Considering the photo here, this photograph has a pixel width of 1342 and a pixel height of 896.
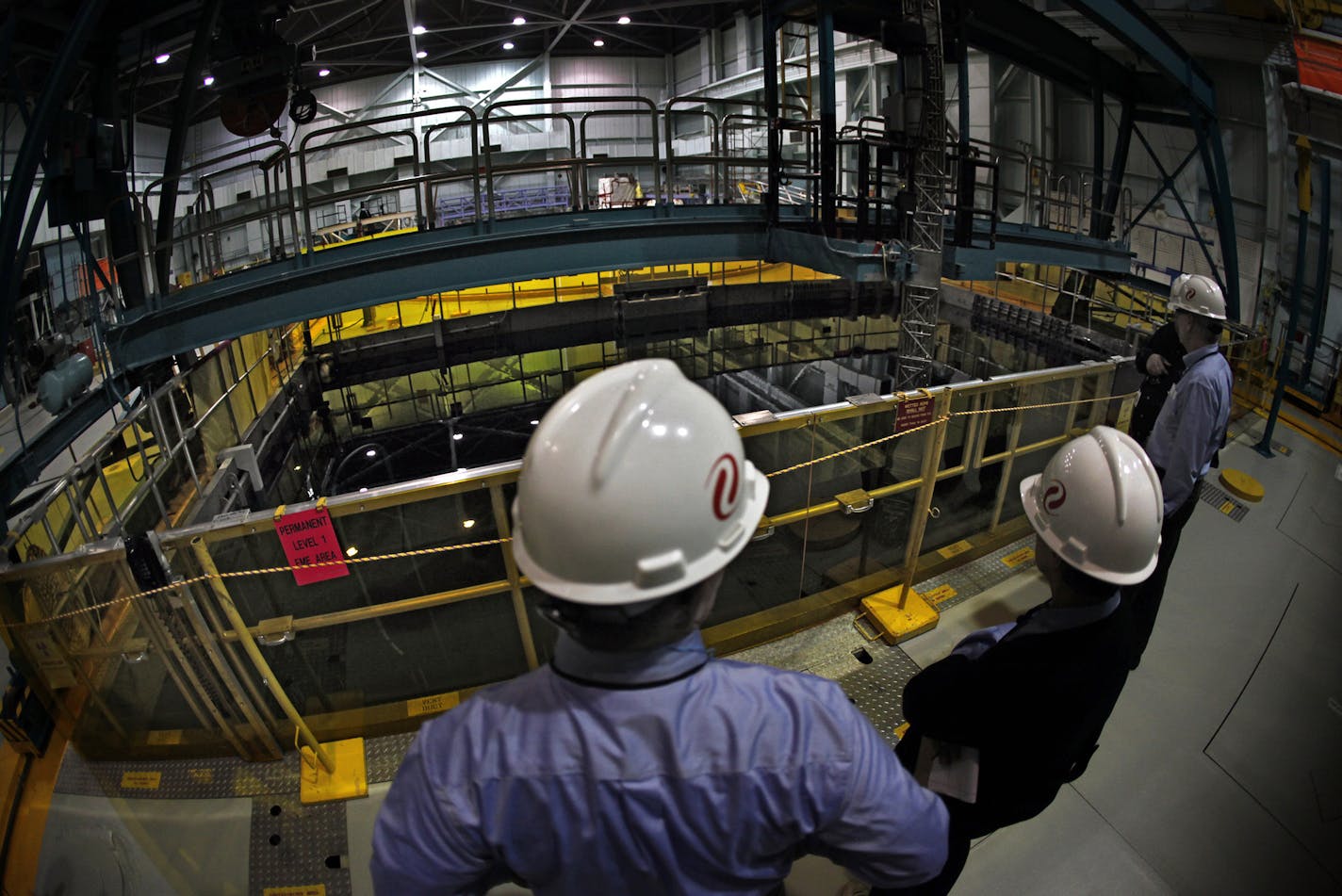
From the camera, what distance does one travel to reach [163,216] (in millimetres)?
6043

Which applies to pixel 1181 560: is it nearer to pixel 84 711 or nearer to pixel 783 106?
pixel 84 711

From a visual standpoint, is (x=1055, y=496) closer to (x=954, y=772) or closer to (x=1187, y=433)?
(x=954, y=772)

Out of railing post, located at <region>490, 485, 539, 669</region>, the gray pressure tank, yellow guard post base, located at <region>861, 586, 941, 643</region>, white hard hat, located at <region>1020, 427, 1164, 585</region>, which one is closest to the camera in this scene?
A: white hard hat, located at <region>1020, 427, 1164, 585</region>

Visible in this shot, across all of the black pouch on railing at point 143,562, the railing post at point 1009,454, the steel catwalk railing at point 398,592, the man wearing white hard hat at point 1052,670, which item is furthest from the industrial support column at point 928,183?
the black pouch on railing at point 143,562

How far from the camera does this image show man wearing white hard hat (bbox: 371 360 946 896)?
3.55ft

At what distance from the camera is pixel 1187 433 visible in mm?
3312

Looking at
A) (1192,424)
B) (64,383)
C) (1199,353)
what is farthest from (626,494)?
(64,383)

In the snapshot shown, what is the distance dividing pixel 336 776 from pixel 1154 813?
3.59 meters

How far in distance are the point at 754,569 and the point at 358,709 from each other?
2346mm

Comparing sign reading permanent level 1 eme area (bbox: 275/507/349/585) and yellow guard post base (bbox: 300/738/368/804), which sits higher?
sign reading permanent level 1 eme area (bbox: 275/507/349/585)

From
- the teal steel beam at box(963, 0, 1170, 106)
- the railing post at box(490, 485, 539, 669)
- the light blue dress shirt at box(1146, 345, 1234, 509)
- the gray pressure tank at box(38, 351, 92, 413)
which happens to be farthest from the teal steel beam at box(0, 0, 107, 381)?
the teal steel beam at box(963, 0, 1170, 106)

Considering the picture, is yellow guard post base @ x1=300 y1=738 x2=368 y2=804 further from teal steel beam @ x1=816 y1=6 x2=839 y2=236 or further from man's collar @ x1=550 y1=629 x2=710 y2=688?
teal steel beam @ x1=816 y1=6 x2=839 y2=236

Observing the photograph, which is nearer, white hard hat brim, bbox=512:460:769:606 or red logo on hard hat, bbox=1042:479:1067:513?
white hard hat brim, bbox=512:460:769:606

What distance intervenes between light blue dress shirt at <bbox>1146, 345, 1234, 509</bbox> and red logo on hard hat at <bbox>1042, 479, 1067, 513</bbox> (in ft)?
5.78
